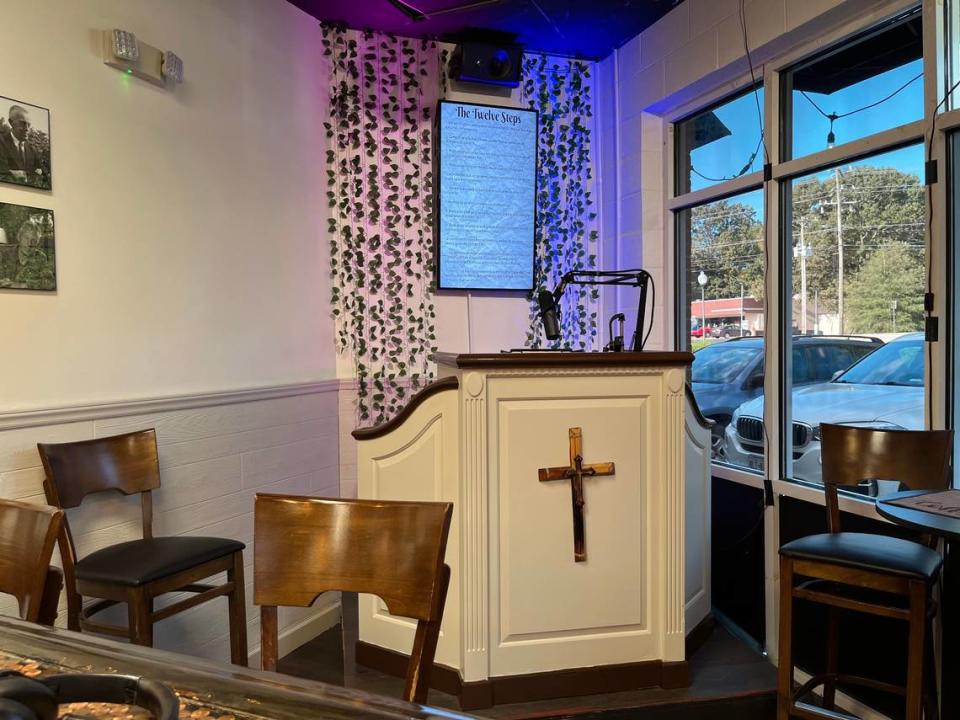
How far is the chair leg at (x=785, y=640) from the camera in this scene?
86.7 inches

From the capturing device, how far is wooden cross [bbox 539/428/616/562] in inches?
95.3

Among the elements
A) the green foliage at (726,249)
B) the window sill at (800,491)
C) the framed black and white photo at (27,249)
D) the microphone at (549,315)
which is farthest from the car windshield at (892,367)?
the framed black and white photo at (27,249)

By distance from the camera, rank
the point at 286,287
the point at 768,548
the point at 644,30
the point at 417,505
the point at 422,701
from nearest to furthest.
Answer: the point at 422,701 < the point at 417,505 < the point at 768,548 < the point at 286,287 < the point at 644,30

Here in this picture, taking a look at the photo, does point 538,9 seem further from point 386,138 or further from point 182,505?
point 182,505

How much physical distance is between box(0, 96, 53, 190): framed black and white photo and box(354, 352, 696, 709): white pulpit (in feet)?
5.02

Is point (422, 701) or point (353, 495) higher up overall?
point (422, 701)

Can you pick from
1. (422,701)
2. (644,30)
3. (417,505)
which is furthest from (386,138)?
(422,701)

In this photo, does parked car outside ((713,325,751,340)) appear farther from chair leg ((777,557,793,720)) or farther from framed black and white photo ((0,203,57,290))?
framed black and white photo ((0,203,57,290))

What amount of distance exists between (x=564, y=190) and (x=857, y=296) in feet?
6.89

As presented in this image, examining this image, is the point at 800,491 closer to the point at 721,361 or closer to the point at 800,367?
the point at 800,367

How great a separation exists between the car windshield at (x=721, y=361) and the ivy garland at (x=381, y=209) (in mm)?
1512

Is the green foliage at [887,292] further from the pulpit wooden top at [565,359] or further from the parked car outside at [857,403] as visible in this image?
the pulpit wooden top at [565,359]

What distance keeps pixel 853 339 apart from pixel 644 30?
219 centimetres

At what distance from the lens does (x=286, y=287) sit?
367 centimetres
